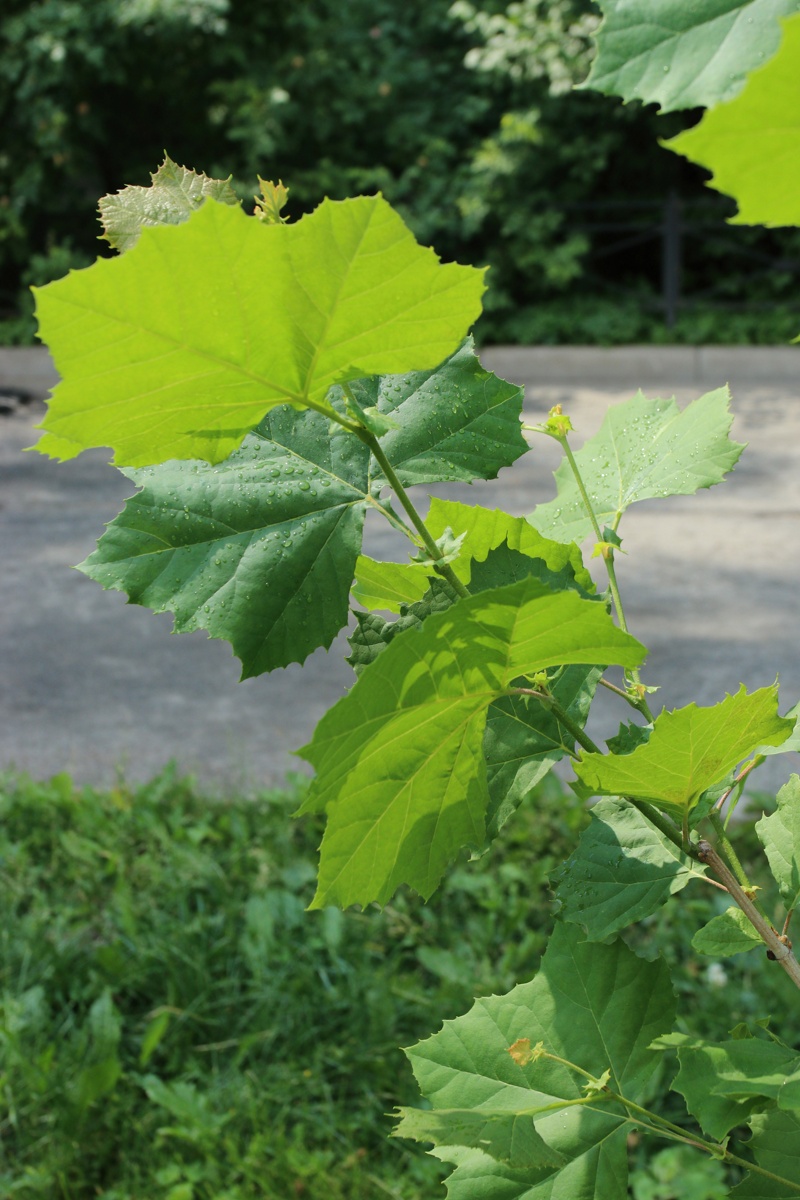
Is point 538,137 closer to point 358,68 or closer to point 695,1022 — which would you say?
point 358,68

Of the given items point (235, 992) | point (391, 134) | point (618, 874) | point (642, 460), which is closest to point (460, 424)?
point (642, 460)

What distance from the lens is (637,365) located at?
9.75 meters

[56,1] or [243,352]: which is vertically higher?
[56,1]

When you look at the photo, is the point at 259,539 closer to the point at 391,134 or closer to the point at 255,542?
the point at 255,542

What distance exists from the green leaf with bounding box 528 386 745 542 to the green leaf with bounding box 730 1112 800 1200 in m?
0.40

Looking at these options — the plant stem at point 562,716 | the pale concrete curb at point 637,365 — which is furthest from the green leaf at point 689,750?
the pale concrete curb at point 637,365

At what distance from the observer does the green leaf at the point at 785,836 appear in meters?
0.82

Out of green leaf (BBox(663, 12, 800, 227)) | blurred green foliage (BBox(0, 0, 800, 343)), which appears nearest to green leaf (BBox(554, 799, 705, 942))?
green leaf (BBox(663, 12, 800, 227))

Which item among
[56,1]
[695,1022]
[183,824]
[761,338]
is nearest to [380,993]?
[695,1022]

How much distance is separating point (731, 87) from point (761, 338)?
1007 cm

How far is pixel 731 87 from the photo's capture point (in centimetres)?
49

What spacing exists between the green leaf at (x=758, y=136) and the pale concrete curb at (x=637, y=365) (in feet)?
29.9

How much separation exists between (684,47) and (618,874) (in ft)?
1.66

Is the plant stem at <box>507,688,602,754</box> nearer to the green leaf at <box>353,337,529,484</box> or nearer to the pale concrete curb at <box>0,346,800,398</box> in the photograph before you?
the green leaf at <box>353,337,529,484</box>
